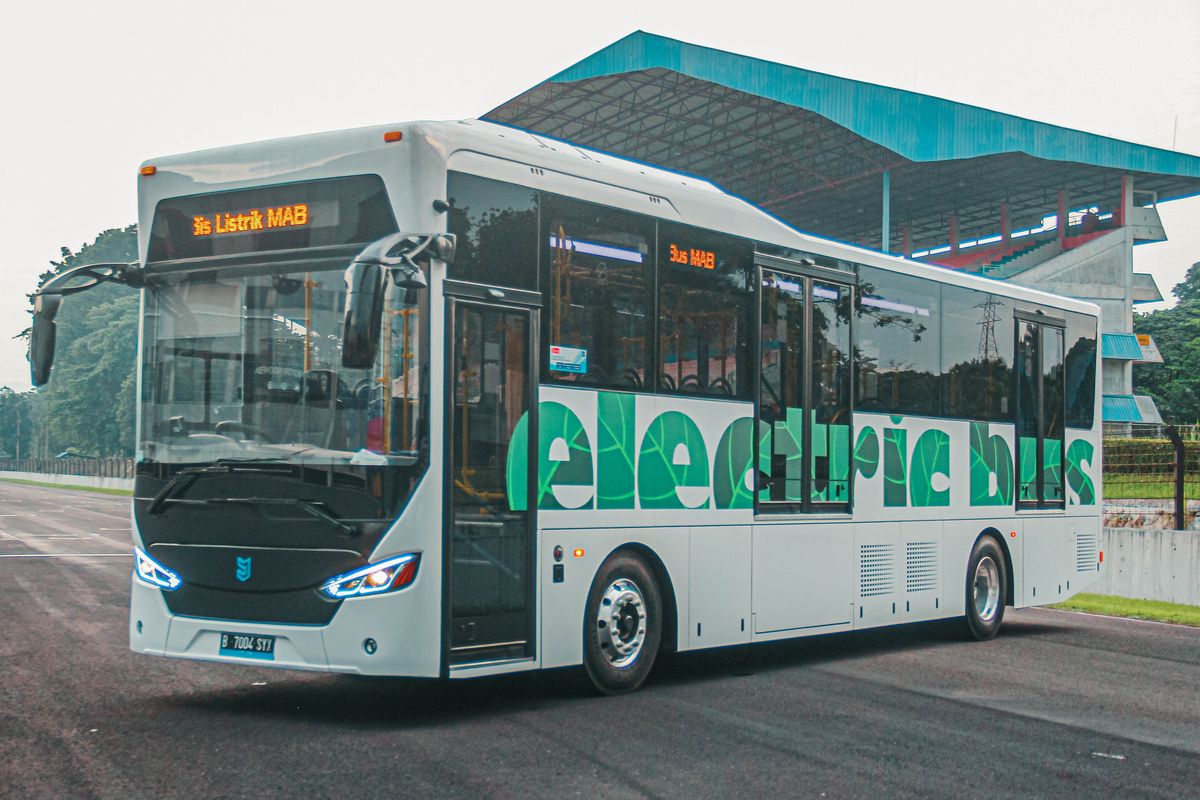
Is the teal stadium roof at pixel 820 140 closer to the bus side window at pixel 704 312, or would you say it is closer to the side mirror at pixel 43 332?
the bus side window at pixel 704 312

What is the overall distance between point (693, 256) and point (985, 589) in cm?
624

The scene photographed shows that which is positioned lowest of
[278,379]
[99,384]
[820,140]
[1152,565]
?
[1152,565]

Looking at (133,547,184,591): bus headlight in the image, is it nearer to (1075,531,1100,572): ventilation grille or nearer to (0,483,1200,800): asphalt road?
(0,483,1200,800): asphalt road

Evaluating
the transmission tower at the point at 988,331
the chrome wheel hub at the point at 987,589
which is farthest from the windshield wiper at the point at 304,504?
the transmission tower at the point at 988,331

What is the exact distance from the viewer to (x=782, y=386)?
39.6 feet

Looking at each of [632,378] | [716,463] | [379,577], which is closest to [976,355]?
[716,463]

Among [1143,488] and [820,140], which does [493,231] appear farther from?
[820,140]

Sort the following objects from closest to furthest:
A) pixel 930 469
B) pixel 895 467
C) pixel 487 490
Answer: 1. pixel 487 490
2. pixel 895 467
3. pixel 930 469

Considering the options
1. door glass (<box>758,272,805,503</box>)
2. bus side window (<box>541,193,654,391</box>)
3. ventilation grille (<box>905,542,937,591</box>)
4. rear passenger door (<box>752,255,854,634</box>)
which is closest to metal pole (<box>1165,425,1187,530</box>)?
ventilation grille (<box>905,542,937,591</box>)

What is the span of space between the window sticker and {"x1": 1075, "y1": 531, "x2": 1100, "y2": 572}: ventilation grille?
9.20 m

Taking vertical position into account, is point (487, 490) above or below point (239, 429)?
below

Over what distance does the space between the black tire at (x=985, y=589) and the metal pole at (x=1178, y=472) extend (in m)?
7.72

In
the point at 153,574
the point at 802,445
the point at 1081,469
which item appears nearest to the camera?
the point at 153,574

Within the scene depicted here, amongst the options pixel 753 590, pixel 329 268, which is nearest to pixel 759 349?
pixel 753 590
